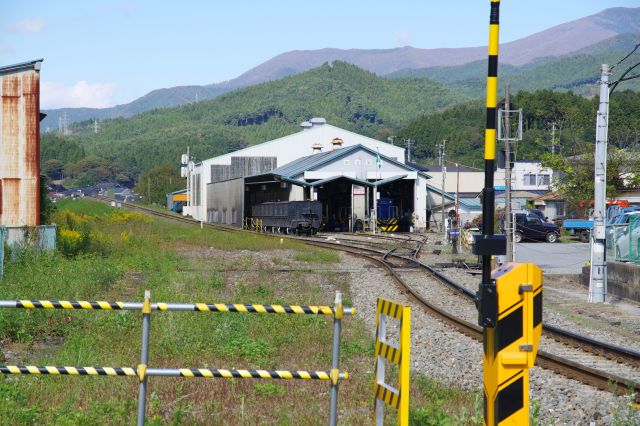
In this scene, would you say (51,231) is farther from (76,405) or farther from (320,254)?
(76,405)

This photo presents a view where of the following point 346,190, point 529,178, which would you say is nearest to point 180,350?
point 346,190

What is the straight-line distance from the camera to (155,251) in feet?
104

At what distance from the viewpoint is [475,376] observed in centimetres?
1068

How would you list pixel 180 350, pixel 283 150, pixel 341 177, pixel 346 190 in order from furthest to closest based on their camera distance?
1. pixel 283 150
2. pixel 346 190
3. pixel 341 177
4. pixel 180 350

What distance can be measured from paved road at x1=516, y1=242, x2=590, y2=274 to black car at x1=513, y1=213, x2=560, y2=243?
0.83m

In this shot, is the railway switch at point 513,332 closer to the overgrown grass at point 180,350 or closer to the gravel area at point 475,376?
the overgrown grass at point 180,350

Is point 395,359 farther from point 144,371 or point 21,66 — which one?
point 21,66

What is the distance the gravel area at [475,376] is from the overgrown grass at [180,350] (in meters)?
0.80

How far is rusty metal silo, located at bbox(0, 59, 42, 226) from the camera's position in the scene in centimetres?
2530

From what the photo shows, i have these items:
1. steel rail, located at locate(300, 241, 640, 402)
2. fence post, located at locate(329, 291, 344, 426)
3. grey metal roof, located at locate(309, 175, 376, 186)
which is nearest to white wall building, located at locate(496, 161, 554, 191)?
grey metal roof, located at locate(309, 175, 376, 186)

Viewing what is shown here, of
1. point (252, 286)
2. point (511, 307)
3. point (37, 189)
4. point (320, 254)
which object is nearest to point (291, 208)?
point (320, 254)

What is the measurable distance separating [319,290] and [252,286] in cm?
174

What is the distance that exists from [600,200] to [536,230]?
2812cm

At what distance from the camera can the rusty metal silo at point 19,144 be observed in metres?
25.3
